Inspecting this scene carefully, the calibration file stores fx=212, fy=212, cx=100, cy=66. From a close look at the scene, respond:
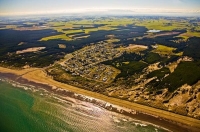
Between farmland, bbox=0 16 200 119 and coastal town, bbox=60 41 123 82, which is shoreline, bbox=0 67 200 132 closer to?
farmland, bbox=0 16 200 119

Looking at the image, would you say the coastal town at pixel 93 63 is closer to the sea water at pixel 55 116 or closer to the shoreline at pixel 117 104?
the shoreline at pixel 117 104

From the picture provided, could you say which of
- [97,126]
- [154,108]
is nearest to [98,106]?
[97,126]

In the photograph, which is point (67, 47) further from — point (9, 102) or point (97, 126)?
point (97, 126)

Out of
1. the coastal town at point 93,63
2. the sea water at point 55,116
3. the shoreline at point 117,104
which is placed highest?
the coastal town at point 93,63

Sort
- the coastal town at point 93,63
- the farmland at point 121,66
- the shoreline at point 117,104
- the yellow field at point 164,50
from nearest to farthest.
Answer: the shoreline at point 117,104, the farmland at point 121,66, the coastal town at point 93,63, the yellow field at point 164,50

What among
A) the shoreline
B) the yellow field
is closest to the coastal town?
the shoreline

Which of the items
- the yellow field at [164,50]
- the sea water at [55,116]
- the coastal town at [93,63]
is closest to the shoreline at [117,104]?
the sea water at [55,116]

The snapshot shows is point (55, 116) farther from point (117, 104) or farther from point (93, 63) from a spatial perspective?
point (93, 63)
